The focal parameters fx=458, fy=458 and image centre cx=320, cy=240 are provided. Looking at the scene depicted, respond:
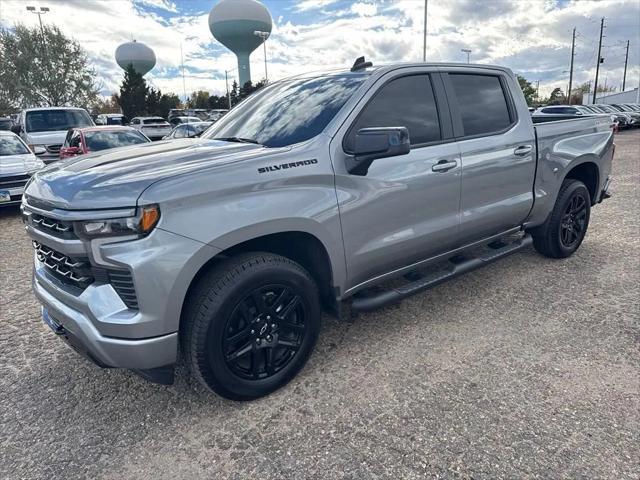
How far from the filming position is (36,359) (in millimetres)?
3232

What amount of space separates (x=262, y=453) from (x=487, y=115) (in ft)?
10.2

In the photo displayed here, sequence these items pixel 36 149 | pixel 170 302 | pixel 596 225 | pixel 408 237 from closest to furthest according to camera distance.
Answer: pixel 170 302
pixel 408 237
pixel 596 225
pixel 36 149

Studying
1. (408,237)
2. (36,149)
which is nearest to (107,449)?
(408,237)

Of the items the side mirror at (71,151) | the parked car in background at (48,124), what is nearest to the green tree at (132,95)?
the parked car in background at (48,124)

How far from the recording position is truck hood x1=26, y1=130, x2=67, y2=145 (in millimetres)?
11625

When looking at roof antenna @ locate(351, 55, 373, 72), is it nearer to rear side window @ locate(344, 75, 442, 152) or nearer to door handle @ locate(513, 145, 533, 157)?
rear side window @ locate(344, 75, 442, 152)

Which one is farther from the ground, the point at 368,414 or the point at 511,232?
the point at 511,232

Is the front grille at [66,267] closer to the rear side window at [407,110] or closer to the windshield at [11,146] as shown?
the rear side window at [407,110]

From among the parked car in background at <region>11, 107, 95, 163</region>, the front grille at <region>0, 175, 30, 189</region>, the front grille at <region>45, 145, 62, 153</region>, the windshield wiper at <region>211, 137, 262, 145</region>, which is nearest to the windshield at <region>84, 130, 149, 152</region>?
the front grille at <region>0, 175, 30, 189</region>

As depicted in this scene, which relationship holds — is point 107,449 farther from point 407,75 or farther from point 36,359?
point 407,75

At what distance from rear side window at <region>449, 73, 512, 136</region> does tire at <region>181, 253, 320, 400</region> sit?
6.42 feet

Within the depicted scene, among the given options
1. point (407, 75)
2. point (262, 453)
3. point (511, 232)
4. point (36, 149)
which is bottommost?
point (262, 453)

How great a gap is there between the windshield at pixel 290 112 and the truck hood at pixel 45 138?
10084 mm

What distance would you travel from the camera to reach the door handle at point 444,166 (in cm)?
327
